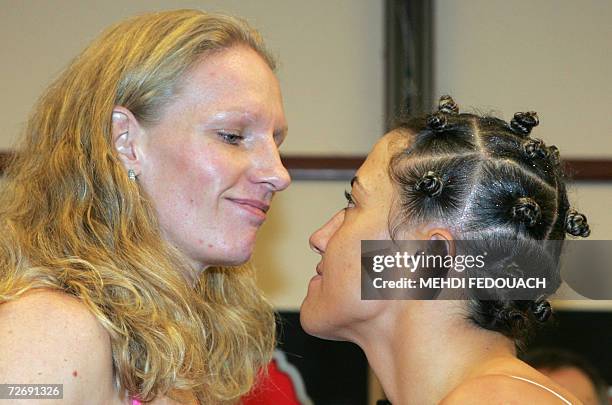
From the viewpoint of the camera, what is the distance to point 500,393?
1.40 meters

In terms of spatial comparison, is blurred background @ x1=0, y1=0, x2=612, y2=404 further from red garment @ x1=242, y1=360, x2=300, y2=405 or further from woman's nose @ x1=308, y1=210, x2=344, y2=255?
woman's nose @ x1=308, y1=210, x2=344, y2=255

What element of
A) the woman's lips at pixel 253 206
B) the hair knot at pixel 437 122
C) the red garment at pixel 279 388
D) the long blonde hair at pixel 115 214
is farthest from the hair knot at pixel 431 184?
the red garment at pixel 279 388

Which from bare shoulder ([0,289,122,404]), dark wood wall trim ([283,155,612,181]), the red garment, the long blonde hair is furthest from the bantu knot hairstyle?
dark wood wall trim ([283,155,612,181])

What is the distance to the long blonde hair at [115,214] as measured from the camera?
1.56 meters

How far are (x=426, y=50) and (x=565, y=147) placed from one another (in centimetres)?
55

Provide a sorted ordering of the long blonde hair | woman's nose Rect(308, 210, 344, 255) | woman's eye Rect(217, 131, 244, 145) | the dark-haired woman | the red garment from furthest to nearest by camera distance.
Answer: the red garment < woman's nose Rect(308, 210, 344, 255) < woman's eye Rect(217, 131, 244, 145) < the dark-haired woman < the long blonde hair

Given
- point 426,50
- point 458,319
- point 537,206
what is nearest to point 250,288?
point 458,319

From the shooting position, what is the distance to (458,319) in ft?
5.53

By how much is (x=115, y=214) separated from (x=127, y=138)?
0.15m

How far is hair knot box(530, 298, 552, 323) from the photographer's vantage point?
1.73 m

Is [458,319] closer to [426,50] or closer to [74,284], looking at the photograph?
[74,284]

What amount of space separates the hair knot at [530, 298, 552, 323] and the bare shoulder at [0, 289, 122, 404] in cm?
78

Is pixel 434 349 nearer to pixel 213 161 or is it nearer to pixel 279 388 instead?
pixel 213 161

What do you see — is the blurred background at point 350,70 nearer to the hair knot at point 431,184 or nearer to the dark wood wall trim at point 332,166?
the dark wood wall trim at point 332,166
